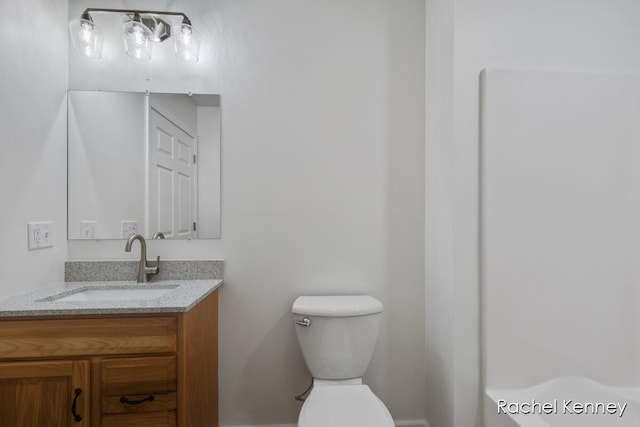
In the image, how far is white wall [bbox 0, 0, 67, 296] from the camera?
134 cm

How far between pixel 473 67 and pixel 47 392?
6.75 ft

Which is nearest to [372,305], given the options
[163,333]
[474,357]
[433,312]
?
[433,312]

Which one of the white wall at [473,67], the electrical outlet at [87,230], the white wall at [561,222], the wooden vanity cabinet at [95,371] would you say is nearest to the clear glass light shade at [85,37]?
the electrical outlet at [87,230]

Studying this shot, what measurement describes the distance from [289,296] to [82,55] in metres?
1.60

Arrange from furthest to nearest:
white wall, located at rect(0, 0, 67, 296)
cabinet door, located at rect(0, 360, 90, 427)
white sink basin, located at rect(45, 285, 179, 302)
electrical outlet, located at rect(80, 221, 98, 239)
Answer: electrical outlet, located at rect(80, 221, 98, 239)
white sink basin, located at rect(45, 285, 179, 302)
white wall, located at rect(0, 0, 67, 296)
cabinet door, located at rect(0, 360, 90, 427)

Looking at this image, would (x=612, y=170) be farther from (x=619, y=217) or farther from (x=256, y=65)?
(x=256, y=65)

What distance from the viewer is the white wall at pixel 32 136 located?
1.34m

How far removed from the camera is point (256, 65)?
5.79 ft

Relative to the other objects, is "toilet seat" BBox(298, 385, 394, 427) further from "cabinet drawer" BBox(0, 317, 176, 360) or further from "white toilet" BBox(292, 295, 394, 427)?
"cabinet drawer" BBox(0, 317, 176, 360)

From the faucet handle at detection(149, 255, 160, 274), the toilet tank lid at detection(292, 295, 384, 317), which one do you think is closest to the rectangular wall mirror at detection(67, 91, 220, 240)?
the faucet handle at detection(149, 255, 160, 274)

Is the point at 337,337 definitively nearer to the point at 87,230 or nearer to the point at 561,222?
the point at 561,222

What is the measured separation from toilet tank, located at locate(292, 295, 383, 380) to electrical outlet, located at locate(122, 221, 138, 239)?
2.98ft

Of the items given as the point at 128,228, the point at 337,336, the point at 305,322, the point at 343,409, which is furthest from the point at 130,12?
the point at 343,409

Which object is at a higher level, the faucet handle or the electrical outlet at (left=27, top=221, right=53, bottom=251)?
the electrical outlet at (left=27, top=221, right=53, bottom=251)
